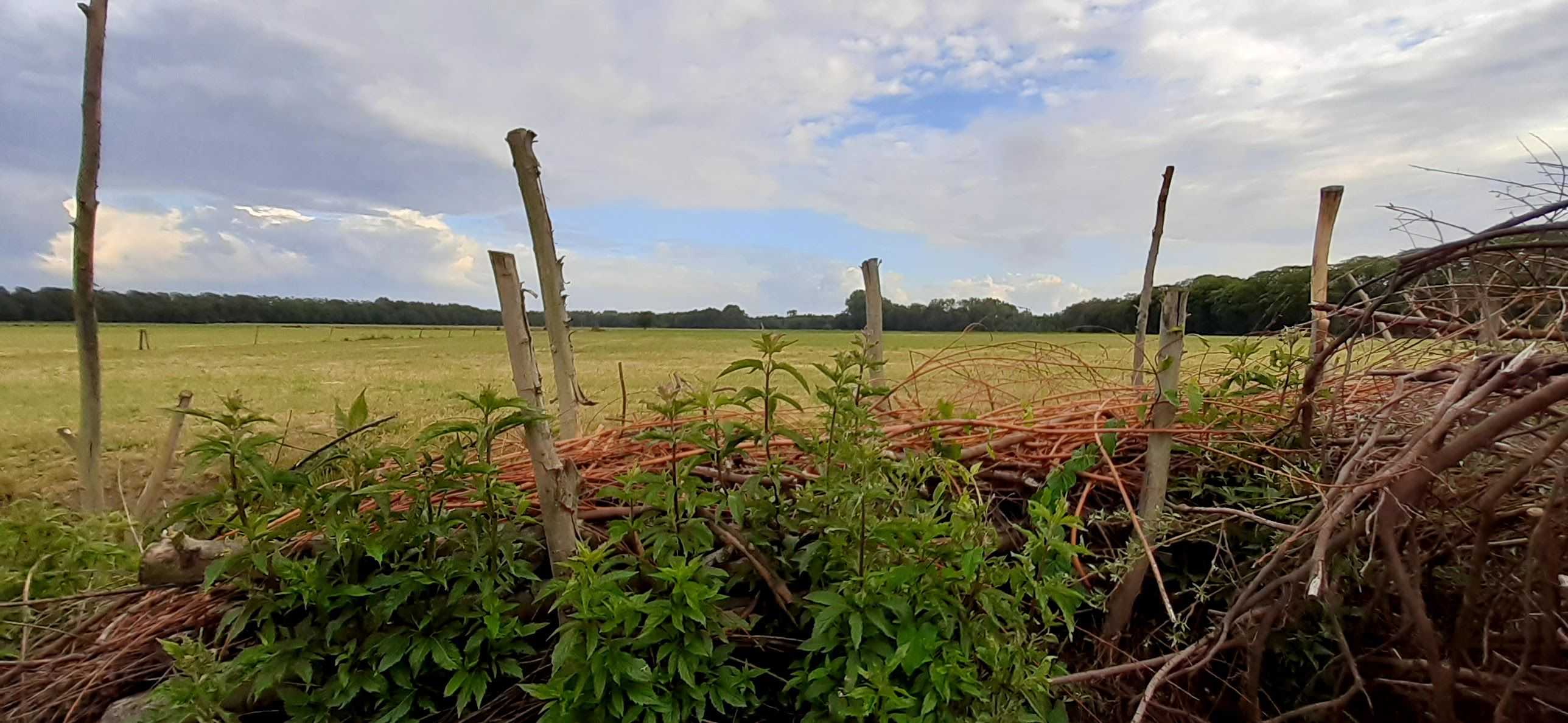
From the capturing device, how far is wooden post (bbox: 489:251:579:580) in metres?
1.96

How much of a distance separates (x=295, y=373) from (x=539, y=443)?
10.7 m

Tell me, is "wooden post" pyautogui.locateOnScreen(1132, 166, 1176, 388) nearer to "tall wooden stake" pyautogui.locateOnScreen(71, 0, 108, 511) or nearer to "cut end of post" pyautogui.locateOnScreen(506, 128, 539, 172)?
"cut end of post" pyautogui.locateOnScreen(506, 128, 539, 172)

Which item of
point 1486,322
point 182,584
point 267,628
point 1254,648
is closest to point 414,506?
point 267,628

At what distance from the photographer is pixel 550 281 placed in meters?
2.73

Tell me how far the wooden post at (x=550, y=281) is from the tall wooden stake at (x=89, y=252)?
287 centimetres

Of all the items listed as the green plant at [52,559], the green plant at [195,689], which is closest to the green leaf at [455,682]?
the green plant at [195,689]

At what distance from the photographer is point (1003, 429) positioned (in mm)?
2682

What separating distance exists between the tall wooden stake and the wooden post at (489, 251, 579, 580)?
126 inches

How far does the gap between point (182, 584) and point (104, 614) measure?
78 centimetres

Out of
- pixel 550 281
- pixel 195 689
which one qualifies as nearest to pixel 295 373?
pixel 550 281

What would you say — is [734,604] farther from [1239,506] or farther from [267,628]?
[1239,506]

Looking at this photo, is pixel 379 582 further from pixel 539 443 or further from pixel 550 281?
pixel 550 281

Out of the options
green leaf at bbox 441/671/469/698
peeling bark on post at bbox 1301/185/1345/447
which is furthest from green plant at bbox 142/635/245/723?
peeling bark on post at bbox 1301/185/1345/447

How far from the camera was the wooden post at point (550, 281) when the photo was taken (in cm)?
257
